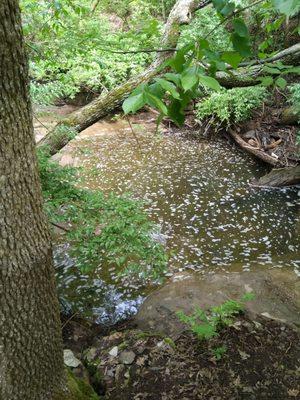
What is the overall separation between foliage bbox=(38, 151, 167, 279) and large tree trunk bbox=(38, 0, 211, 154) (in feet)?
1.83

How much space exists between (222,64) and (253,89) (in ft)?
24.8

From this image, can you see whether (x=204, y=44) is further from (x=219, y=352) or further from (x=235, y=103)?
(x=235, y=103)

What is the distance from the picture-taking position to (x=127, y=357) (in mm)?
2895

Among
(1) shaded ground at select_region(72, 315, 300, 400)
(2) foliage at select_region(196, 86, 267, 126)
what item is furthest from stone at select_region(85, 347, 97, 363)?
(2) foliage at select_region(196, 86, 267, 126)

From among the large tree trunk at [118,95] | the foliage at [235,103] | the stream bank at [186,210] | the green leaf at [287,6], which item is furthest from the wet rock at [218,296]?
the foliage at [235,103]

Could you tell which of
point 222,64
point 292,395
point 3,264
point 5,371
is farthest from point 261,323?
point 222,64

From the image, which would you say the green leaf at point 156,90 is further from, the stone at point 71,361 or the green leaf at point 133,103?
the stone at point 71,361

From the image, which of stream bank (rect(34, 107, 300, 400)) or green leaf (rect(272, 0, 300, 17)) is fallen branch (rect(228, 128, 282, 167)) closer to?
stream bank (rect(34, 107, 300, 400))

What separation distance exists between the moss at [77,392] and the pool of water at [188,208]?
1.53 metres

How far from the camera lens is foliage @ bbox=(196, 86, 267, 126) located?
8273 mm

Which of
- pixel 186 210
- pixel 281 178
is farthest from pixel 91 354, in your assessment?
pixel 281 178

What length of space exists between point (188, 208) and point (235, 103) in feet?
11.6

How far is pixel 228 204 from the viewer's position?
628cm

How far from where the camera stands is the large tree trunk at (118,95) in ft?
13.3
